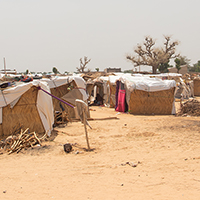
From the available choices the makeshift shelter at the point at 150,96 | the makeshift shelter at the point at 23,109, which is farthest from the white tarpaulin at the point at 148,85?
the makeshift shelter at the point at 23,109

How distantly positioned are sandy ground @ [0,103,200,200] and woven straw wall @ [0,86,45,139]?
0.75 metres

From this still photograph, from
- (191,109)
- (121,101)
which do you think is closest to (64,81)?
(121,101)

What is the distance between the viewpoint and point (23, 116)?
7309 mm

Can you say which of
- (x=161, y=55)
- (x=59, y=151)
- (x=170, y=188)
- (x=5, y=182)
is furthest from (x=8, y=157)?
(x=161, y=55)

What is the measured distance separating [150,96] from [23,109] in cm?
725

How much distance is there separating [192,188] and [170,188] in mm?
314

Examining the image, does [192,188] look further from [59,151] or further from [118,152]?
[59,151]

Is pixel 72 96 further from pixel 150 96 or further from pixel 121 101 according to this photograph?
pixel 150 96

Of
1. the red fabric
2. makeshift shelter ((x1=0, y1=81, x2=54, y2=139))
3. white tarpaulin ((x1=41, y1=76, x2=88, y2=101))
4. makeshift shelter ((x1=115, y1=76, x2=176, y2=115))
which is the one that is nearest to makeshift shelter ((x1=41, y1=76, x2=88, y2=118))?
white tarpaulin ((x1=41, y1=76, x2=88, y2=101))

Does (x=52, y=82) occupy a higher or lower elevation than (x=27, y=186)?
higher

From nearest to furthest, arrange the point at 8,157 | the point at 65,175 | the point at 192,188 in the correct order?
the point at 192,188, the point at 65,175, the point at 8,157

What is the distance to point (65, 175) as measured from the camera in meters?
4.49

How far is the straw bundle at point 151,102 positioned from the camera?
12656 mm

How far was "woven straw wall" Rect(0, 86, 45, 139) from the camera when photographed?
7195 millimetres
